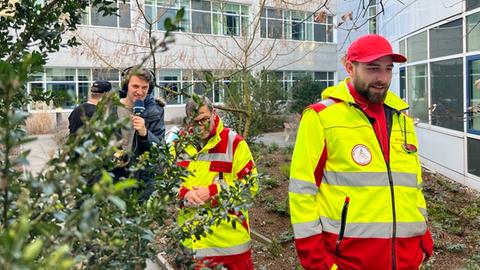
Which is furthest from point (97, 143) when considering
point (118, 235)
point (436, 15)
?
point (436, 15)

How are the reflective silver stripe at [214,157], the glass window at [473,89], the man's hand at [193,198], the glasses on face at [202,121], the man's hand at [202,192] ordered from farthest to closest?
the glass window at [473,89] < the reflective silver stripe at [214,157] < the man's hand at [202,192] < the man's hand at [193,198] < the glasses on face at [202,121]

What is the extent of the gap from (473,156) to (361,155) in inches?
269

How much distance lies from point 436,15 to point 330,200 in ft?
28.7

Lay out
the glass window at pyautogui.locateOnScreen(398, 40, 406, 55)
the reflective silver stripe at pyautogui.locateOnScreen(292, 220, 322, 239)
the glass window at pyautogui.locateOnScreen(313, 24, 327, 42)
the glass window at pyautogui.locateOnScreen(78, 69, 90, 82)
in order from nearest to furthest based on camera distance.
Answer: the reflective silver stripe at pyautogui.locateOnScreen(292, 220, 322, 239) → the glass window at pyautogui.locateOnScreen(398, 40, 406, 55) → the glass window at pyautogui.locateOnScreen(78, 69, 90, 82) → the glass window at pyautogui.locateOnScreen(313, 24, 327, 42)

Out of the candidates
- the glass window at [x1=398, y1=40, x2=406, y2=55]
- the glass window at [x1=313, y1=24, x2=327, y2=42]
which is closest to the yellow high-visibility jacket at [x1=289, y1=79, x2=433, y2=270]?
the glass window at [x1=398, y1=40, x2=406, y2=55]

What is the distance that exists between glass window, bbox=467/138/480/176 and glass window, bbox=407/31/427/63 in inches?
124

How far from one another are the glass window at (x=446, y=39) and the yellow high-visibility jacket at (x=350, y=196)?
7258mm

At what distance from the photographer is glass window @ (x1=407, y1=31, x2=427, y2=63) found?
10.9 m

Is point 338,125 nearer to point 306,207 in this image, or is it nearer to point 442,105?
point 306,207

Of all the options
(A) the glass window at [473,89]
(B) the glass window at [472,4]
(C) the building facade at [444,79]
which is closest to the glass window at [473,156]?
(C) the building facade at [444,79]

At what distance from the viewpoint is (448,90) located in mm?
9461

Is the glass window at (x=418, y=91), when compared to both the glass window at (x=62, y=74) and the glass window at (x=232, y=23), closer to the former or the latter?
the glass window at (x=232, y=23)

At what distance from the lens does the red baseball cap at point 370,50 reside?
2527 millimetres

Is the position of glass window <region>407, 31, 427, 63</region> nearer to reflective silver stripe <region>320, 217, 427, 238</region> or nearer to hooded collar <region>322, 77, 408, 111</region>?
hooded collar <region>322, 77, 408, 111</region>
